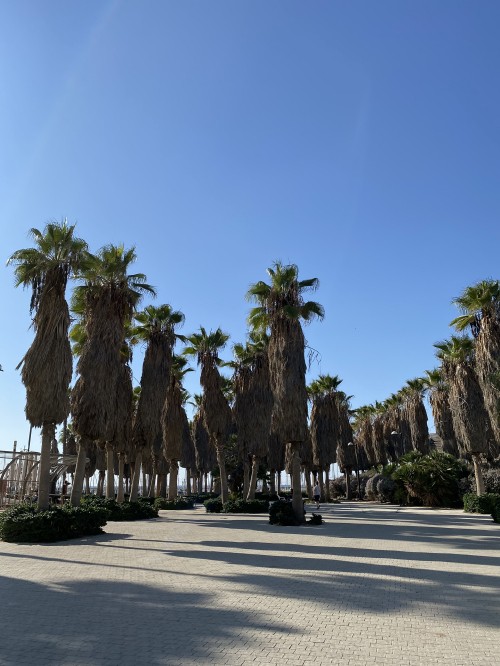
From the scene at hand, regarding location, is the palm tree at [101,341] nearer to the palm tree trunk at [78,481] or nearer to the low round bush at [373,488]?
the palm tree trunk at [78,481]

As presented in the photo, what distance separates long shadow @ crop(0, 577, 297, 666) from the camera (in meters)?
5.18

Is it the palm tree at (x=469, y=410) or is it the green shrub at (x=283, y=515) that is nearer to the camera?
the green shrub at (x=283, y=515)

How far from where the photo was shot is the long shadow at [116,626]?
17.0 ft

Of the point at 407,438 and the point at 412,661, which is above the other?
the point at 407,438

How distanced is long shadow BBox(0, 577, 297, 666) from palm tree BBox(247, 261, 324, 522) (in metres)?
12.8

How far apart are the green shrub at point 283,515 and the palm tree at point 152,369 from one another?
26.6ft

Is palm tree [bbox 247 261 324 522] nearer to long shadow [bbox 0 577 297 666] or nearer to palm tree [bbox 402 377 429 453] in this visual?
long shadow [bbox 0 577 297 666]

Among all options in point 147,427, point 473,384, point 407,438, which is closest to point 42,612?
point 147,427

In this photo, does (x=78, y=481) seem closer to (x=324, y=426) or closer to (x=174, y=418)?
(x=174, y=418)

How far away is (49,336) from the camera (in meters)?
17.1

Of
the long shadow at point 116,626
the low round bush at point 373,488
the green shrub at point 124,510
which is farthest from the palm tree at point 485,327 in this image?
the low round bush at point 373,488

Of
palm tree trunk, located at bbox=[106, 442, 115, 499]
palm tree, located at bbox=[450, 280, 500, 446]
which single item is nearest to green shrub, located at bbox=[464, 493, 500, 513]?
palm tree, located at bbox=[450, 280, 500, 446]

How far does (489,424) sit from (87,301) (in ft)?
72.6

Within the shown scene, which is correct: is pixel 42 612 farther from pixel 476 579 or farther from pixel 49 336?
pixel 49 336
